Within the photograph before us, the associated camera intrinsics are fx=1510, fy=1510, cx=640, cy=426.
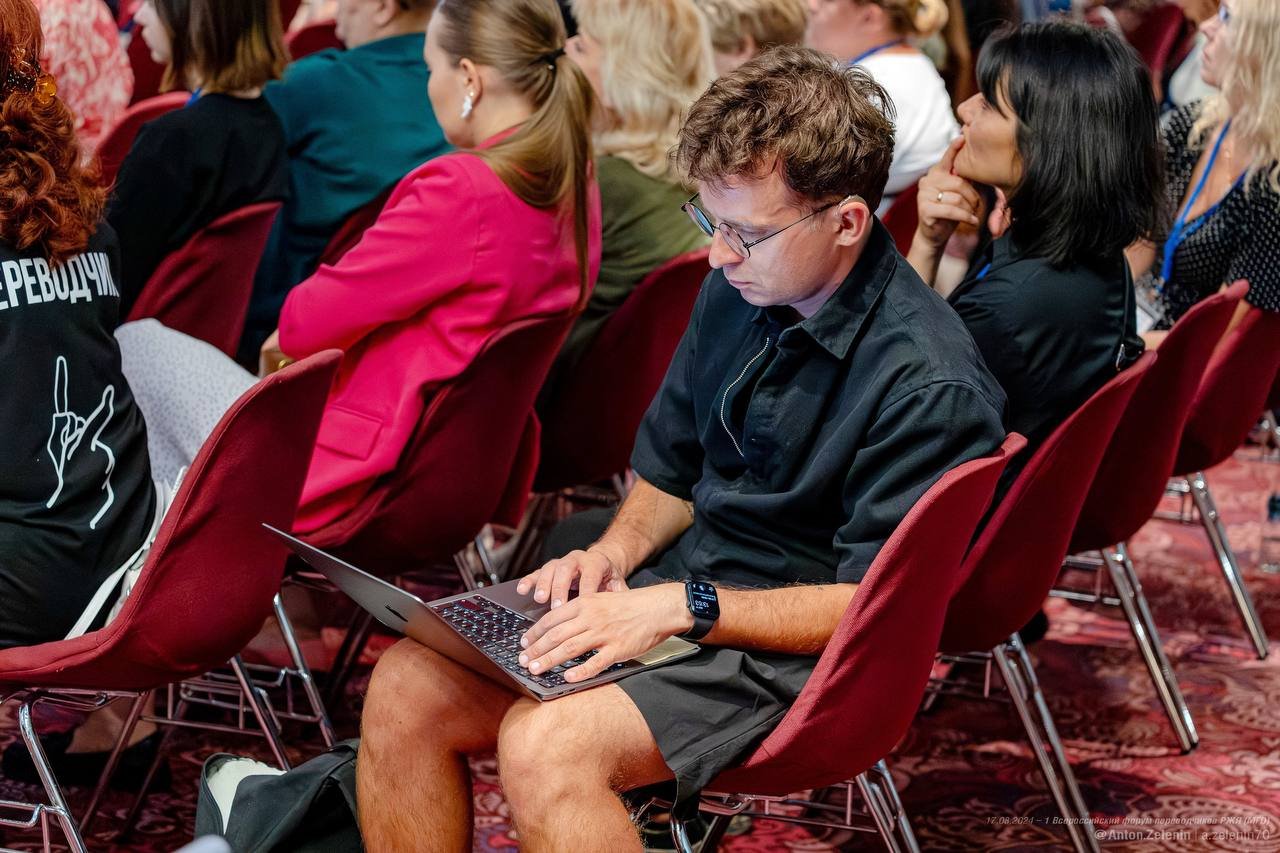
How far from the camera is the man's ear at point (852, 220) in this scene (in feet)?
6.61

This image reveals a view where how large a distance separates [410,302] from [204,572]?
2.54ft

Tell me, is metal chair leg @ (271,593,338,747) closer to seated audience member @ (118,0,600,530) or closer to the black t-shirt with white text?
seated audience member @ (118,0,600,530)

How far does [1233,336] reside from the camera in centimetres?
322

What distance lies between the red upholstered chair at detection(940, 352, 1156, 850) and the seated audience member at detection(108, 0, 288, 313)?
1.80m

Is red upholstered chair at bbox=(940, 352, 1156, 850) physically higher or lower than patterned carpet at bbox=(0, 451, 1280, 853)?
higher

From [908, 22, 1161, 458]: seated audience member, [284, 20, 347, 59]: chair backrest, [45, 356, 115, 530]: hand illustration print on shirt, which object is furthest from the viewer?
[284, 20, 347, 59]: chair backrest

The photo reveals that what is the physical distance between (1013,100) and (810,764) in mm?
1193

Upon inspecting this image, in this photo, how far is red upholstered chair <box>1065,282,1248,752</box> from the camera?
103 inches

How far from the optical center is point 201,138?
319cm

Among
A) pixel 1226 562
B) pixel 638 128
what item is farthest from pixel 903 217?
pixel 1226 562

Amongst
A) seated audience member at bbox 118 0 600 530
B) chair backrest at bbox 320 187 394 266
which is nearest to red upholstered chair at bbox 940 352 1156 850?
seated audience member at bbox 118 0 600 530

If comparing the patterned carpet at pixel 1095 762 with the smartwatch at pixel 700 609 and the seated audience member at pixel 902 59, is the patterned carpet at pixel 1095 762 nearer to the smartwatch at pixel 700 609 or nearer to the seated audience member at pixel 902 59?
the smartwatch at pixel 700 609

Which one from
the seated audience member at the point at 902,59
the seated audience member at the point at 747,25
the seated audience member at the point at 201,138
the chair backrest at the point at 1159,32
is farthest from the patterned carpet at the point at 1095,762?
the chair backrest at the point at 1159,32

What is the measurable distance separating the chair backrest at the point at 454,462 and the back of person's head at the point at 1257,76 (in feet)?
5.47
